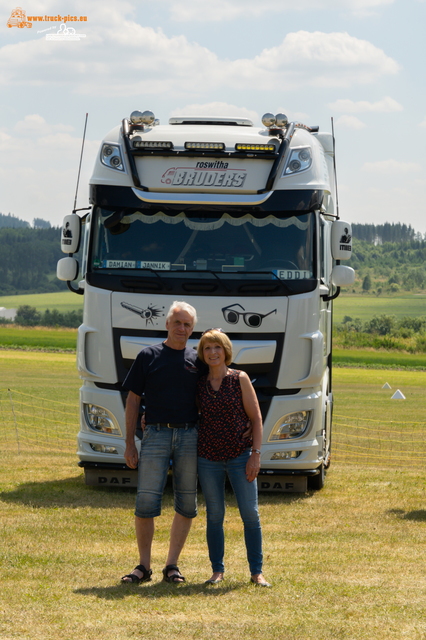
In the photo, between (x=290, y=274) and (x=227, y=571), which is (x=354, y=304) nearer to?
(x=290, y=274)

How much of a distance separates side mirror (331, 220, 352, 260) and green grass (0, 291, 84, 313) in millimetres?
113220

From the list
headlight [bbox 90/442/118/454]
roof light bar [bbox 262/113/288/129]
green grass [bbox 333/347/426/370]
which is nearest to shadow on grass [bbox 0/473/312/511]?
headlight [bbox 90/442/118/454]

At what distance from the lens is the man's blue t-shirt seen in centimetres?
593

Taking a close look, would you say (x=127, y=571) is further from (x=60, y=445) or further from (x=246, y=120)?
(x=60, y=445)

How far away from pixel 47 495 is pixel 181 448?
408 cm

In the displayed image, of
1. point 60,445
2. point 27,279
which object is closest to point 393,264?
point 27,279

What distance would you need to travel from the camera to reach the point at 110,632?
4781 millimetres

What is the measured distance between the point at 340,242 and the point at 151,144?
2.49 meters

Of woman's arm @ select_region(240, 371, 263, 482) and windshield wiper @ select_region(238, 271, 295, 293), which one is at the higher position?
windshield wiper @ select_region(238, 271, 295, 293)

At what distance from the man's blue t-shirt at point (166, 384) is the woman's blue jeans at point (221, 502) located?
42 cm

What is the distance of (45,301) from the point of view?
5281 inches

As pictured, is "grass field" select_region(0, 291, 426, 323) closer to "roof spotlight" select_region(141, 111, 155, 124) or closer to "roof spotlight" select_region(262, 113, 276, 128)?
"roof spotlight" select_region(262, 113, 276, 128)

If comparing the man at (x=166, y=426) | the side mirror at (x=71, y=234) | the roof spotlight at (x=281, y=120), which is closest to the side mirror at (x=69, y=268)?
the side mirror at (x=71, y=234)

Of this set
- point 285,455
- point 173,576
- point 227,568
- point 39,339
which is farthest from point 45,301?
point 173,576
